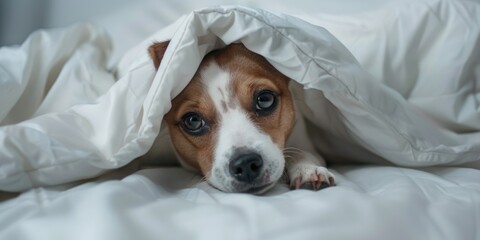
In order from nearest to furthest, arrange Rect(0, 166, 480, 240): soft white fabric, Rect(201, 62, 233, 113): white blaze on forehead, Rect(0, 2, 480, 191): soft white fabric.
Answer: Rect(0, 166, 480, 240): soft white fabric, Rect(0, 2, 480, 191): soft white fabric, Rect(201, 62, 233, 113): white blaze on forehead

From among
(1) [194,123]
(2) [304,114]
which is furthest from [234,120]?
(2) [304,114]

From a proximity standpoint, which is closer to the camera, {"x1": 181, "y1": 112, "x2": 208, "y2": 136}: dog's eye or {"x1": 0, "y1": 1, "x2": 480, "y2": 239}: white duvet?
{"x1": 0, "y1": 1, "x2": 480, "y2": 239}: white duvet

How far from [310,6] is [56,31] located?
1029 millimetres

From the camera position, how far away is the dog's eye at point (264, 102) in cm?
125

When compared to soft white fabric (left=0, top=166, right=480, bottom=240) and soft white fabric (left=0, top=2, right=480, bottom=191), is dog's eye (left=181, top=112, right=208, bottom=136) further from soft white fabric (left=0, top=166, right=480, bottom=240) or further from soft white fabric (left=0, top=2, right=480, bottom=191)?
soft white fabric (left=0, top=166, right=480, bottom=240)

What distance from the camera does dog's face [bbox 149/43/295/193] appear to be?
3.67ft

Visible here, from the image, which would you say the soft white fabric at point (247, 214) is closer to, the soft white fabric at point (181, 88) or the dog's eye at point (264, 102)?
the soft white fabric at point (181, 88)

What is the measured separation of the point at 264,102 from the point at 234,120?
110mm

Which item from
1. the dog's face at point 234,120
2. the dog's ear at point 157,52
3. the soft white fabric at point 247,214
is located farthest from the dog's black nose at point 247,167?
the dog's ear at point 157,52

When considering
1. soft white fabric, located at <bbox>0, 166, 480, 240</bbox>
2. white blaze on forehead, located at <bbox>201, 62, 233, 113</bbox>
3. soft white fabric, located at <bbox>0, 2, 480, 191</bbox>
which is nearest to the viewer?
soft white fabric, located at <bbox>0, 166, 480, 240</bbox>

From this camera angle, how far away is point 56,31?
6.05 ft

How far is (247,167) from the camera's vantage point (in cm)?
110

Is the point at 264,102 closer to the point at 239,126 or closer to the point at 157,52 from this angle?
the point at 239,126

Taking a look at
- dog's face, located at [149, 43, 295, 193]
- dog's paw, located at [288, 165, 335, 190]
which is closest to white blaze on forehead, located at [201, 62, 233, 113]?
dog's face, located at [149, 43, 295, 193]
